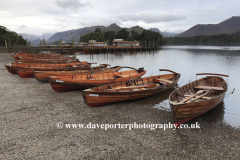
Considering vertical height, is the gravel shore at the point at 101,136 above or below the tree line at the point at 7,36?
below

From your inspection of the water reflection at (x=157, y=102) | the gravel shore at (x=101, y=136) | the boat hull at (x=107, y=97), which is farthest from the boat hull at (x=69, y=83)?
the water reflection at (x=157, y=102)

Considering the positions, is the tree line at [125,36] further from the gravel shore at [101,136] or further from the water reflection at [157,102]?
the gravel shore at [101,136]

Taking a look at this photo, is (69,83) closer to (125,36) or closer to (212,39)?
(125,36)

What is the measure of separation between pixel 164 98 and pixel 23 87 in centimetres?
1231

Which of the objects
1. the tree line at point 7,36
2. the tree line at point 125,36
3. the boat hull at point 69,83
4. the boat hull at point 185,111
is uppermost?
the tree line at point 125,36

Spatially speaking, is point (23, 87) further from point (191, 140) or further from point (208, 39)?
point (208, 39)

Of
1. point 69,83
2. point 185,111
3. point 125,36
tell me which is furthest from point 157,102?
point 125,36

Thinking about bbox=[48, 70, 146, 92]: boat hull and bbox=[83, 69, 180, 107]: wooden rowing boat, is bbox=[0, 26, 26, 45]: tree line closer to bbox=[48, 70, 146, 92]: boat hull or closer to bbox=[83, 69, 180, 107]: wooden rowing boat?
bbox=[48, 70, 146, 92]: boat hull

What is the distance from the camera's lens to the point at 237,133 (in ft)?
25.0

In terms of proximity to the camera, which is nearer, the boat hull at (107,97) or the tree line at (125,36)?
the boat hull at (107,97)

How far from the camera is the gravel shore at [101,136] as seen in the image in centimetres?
578

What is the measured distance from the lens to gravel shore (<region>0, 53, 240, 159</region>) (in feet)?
19.0

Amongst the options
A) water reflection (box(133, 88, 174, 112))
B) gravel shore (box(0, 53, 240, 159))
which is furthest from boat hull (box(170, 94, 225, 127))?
water reflection (box(133, 88, 174, 112))

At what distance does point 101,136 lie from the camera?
22.5 ft
